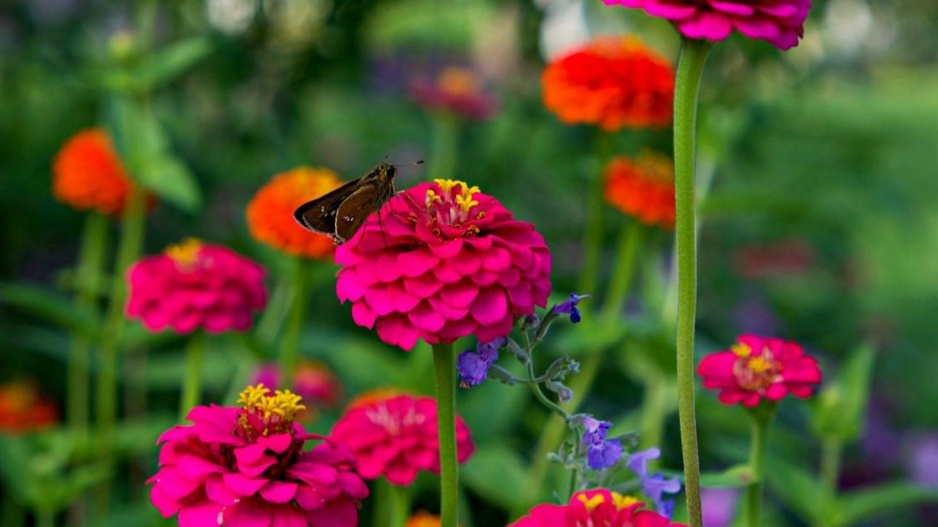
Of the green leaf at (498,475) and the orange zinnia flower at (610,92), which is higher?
the orange zinnia flower at (610,92)

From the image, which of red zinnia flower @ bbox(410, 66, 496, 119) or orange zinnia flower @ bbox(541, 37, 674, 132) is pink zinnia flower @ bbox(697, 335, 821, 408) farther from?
red zinnia flower @ bbox(410, 66, 496, 119)

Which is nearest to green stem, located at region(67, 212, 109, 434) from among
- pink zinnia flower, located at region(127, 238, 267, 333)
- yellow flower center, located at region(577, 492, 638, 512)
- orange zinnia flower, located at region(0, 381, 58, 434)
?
orange zinnia flower, located at region(0, 381, 58, 434)

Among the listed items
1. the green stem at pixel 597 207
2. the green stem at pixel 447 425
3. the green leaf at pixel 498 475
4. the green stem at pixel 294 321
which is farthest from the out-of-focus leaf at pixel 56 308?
the green stem at pixel 447 425

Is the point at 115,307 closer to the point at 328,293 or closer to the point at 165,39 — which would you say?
the point at 328,293

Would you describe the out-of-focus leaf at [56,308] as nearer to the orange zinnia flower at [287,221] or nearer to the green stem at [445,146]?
the orange zinnia flower at [287,221]

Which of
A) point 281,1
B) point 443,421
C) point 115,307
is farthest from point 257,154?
point 443,421

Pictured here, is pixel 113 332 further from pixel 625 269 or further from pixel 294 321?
pixel 625 269

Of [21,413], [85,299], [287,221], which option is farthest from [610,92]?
[21,413]
